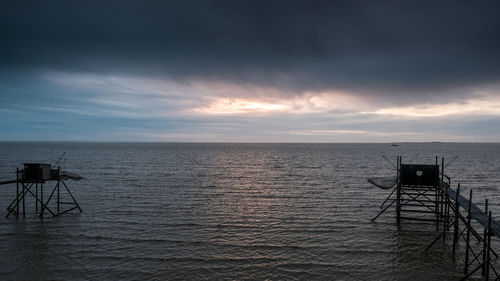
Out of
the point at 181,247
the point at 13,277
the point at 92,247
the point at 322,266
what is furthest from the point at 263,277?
the point at 13,277

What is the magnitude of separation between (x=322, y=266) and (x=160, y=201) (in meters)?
20.3

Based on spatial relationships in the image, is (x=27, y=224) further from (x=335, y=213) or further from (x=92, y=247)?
(x=335, y=213)

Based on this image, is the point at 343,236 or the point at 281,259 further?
the point at 343,236

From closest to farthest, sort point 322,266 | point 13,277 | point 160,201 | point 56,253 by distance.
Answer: point 13,277 < point 322,266 < point 56,253 < point 160,201

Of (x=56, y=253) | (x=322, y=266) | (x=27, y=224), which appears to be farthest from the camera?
(x=27, y=224)

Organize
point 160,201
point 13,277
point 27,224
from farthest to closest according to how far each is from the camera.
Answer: point 160,201
point 27,224
point 13,277

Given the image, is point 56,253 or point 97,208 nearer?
point 56,253

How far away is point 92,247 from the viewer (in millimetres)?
18078

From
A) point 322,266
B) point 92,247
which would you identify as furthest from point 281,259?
point 92,247

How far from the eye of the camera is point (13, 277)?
47.1ft

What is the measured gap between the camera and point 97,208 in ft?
91.4

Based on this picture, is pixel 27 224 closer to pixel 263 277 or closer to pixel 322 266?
pixel 263 277

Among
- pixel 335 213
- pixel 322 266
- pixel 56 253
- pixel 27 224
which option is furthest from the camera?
pixel 335 213

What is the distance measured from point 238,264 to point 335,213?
42.9ft
